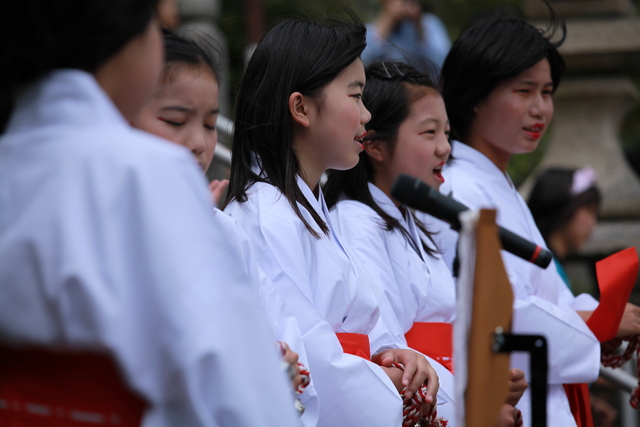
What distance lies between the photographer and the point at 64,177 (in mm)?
1258

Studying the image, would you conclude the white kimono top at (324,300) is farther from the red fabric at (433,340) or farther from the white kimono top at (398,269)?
the red fabric at (433,340)

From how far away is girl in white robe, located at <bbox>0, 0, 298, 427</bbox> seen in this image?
1.23 m

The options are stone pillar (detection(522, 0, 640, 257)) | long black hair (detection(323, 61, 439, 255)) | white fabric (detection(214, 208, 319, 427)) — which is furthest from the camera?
stone pillar (detection(522, 0, 640, 257))

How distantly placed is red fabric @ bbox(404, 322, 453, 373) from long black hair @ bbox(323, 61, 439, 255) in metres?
0.36

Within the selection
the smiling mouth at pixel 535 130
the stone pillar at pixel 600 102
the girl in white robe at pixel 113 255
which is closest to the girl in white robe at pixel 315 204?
the girl in white robe at pixel 113 255

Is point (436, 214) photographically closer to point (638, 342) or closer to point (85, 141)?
point (85, 141)

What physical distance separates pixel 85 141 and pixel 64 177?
7cm

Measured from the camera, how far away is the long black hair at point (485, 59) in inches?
149

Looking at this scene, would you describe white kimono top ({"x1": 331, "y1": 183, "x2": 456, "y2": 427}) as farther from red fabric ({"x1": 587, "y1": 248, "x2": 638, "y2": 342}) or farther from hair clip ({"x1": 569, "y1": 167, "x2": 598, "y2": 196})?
hair clip ({"x1": 569, "y1": 167, "x2": 598, "y2": 196})

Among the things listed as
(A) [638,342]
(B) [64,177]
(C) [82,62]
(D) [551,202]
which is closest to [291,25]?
(C) [82,62]

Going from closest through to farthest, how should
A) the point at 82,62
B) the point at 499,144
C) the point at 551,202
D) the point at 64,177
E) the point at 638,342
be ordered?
1. the point at 64,177
2. the point at 82,62
3. the point at 638,342
4. the point at 499,144
5. the point at 551,202

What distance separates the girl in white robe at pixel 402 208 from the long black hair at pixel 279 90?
487 millimetres

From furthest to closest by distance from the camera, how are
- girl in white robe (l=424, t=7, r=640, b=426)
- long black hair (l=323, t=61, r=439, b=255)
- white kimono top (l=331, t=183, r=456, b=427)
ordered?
girl in white robe (l=424, t=7, r=640, b=426) < long black hair (l=323, t=61, r=439, b=255) < white kimono top (l=331, t=183, r=456, b=427)

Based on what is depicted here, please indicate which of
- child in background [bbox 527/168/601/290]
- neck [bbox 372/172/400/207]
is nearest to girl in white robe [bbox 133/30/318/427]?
neck [bbox 372/172/400/207]
